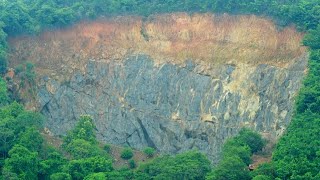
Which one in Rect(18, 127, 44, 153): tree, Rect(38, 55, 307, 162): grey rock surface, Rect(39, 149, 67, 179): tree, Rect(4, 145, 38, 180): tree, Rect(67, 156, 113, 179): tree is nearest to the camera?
Rect(4, 145, 38, 180): tree

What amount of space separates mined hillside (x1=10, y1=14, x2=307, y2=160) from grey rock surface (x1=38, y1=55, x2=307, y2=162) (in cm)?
6

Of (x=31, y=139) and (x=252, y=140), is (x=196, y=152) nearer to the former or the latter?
(x=252, y=140)


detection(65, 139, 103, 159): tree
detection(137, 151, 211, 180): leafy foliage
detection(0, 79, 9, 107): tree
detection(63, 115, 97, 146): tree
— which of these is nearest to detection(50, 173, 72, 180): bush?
detection(65, 139, 103, 159): tree

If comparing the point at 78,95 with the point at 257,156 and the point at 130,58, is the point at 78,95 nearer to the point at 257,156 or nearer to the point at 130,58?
the point at 130,58

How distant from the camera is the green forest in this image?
91.6 ft

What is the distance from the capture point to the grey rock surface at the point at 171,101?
3622 centimetres

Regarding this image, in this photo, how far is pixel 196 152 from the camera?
30656 mm

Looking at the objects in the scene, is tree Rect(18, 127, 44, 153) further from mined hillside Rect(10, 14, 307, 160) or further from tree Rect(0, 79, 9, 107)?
mined hillside Rect(10, 14, 307, 160)

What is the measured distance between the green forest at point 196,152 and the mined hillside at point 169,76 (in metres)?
1.22

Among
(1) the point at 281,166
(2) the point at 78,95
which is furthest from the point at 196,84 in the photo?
(1) the point at 281,166

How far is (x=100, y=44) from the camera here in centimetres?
4128

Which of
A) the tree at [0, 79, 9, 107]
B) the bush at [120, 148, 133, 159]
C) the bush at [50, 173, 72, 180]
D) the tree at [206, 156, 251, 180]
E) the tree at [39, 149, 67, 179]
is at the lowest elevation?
the bush at [120, 148, 133, 159]

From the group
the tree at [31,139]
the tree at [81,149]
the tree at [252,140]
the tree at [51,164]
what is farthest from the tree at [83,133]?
the tree at [252,140]

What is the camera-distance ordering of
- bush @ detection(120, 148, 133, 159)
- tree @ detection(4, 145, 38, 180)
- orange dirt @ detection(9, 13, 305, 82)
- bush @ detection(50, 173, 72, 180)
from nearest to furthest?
bush @ detection(50, 173, 72, 180) → tree @ detection(4, 145, 38, 180) → bush @ detection(120, 148, 133, 159) → orange dirt @ detection(9, 13, 305, 82)
